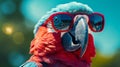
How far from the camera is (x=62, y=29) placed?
2.24 meters

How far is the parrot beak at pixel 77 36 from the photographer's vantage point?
2.19 metres

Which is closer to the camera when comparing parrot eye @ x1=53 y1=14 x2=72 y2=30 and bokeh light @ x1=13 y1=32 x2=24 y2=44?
parrot eye @ x1=53 y1=14 x2=72 y2=30

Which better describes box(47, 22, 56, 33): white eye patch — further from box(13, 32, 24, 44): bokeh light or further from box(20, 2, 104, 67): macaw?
box(13, 32, 24, 44): bokeh light

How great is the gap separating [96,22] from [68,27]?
0.18m

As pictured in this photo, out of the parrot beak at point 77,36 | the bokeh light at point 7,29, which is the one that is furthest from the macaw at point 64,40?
the bokeh light at point 7,29

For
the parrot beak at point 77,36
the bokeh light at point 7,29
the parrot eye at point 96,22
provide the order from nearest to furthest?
1. the parrot beak at point 77,36
2. the parrot eye at point 96,22
3. the bokeh light at point 7,29

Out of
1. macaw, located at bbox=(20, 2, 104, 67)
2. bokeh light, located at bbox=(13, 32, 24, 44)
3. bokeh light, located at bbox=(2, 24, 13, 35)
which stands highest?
bokeh light, located at bbox=(2, 24, 13, 35)

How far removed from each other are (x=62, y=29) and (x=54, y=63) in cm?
17

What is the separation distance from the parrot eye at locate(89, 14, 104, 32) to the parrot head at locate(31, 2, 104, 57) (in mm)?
18

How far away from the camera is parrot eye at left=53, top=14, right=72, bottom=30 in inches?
88.6

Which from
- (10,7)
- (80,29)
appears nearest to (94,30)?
(80,29)

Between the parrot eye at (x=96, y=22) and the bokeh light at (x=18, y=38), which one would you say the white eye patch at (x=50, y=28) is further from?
the bokeh light at (x=18, y=38)

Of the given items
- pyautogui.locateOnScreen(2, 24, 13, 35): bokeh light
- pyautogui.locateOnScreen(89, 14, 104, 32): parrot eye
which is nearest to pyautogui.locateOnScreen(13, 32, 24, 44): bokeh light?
pyautogui.locateOnScreen(2, 24, 13, 35): bokeh light

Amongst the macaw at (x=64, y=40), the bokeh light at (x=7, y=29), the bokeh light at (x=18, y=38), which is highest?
the bokeh light at (x=7, y=29)
